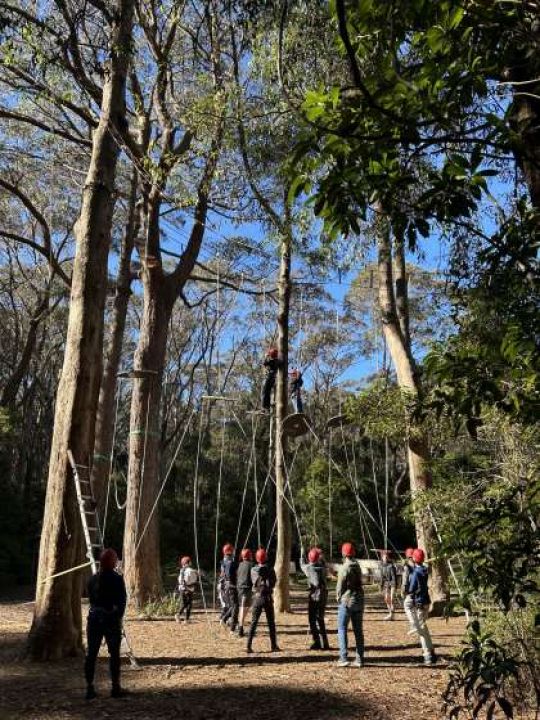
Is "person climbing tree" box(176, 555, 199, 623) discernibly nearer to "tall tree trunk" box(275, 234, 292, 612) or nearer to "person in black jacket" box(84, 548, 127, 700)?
"tall tree trunk" box(275, 234, 292, 612)

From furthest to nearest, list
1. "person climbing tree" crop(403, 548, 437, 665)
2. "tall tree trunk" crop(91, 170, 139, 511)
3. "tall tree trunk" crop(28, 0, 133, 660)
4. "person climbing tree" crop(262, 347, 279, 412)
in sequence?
"tall tree trunk" crop(91, 170, 139, 511), "person climbing tree" crop(262, 347, 279, 412), "person climbing tree" crop(403, 548, 437, 665), "tall tree trunk" crop(28, 0, 133, 660)

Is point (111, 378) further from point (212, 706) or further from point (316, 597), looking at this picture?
point (212, 706)

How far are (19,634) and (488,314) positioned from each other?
332 inches

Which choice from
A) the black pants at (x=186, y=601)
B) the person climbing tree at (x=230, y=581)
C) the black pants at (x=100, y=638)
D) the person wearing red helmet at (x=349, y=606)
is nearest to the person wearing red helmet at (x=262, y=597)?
the person wearing red helmet at (x=349, y=606)

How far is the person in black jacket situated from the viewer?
5254 mm

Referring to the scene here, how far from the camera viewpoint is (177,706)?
5039 millimetres

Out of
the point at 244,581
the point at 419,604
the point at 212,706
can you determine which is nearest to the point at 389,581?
the point at 244,581

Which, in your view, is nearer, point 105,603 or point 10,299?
point 105,603

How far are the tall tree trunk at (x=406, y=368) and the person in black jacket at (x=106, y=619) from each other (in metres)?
4.77

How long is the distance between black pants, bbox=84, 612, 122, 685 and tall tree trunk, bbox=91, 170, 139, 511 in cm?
777

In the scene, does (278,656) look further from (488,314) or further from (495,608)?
(488,314)

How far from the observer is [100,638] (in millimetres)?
5293

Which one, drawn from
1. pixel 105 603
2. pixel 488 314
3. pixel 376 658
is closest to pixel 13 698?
pixel 105 603

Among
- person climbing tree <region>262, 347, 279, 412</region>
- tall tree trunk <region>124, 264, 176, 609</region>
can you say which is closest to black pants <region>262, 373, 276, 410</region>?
person climbing tree <region>262, 347, 279, 412</region>
